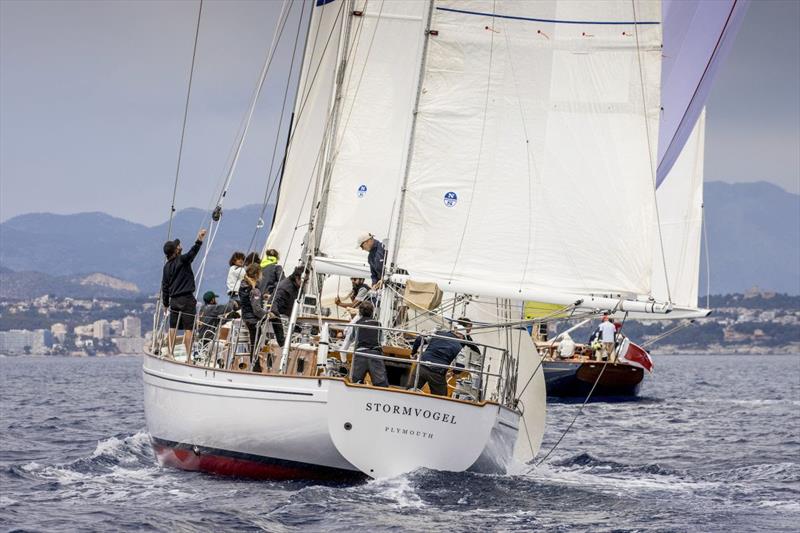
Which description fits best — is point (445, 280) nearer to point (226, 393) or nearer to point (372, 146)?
point (226, 393)

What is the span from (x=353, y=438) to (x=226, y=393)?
2.19 meters

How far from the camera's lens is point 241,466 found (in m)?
18.3

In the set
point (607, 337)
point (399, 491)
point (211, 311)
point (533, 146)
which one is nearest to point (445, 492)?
point (399, 491)

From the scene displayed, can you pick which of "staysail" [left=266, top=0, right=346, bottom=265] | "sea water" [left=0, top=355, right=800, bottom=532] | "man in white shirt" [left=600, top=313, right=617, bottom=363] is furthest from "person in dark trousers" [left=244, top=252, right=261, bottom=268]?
"man in white shirt" [left=600, top=313, right=617, bottom=363]

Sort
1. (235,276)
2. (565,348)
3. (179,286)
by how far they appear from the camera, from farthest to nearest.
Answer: (565,348), (235,276), (179,286)

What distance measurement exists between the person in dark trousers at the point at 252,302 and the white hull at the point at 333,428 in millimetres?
1151

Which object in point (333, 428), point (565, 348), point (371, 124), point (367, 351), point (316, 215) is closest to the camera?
point (333, 428)

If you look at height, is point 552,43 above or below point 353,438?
above

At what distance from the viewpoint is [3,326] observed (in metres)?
188

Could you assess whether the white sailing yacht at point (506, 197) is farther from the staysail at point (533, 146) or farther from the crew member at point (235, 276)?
the crew member at point (235, 276)

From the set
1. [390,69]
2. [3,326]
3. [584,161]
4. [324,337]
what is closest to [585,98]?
[584,161]

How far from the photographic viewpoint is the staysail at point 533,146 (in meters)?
18.8

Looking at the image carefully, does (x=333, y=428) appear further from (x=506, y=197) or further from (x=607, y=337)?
(x=607, y=337)

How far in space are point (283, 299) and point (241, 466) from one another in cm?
256
